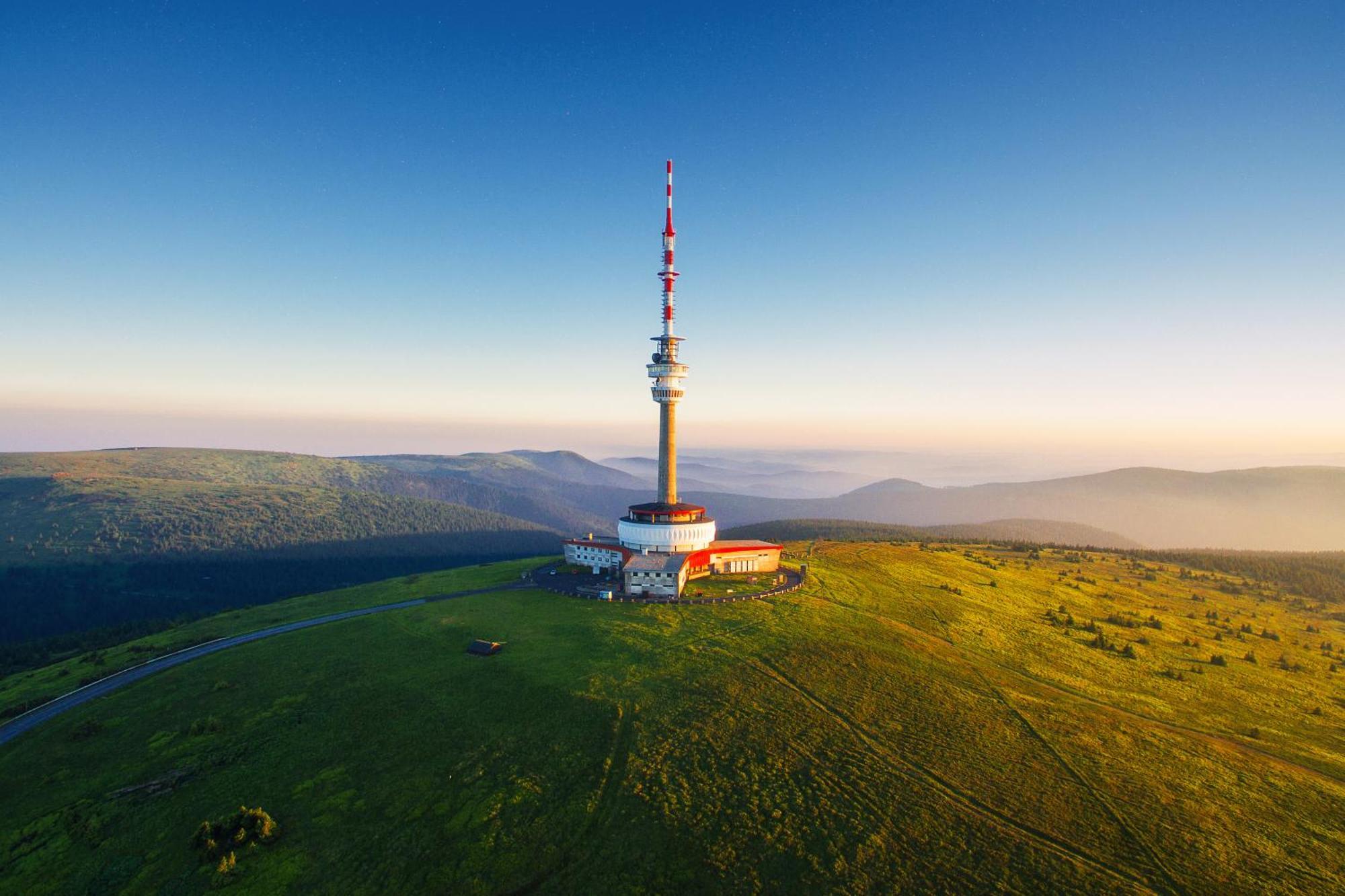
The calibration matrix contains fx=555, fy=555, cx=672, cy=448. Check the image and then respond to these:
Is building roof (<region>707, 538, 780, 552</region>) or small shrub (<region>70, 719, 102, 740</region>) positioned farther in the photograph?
building roof (<region>707, 538, 780, 552</region>)

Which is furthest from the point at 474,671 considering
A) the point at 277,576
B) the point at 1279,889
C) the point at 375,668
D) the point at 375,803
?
the point at 277,576

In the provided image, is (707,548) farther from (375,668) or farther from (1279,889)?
(1279,889)

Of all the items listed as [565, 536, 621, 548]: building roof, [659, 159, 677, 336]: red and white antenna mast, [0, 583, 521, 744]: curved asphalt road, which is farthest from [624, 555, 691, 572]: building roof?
[659, 159, 677, 336]: red and white antenna mast

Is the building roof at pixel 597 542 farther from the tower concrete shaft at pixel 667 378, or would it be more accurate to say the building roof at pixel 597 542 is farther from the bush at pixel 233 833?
the bush at pixel 233 833

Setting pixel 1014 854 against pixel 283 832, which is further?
pixel 283 832

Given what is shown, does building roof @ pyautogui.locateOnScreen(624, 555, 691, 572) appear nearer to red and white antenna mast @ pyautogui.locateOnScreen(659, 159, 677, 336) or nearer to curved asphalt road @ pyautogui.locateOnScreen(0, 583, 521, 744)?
curved asphalt road @ pyautogui.locateOnScreen(0, 583, 521, 744)

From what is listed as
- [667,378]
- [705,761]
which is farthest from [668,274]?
[705,761]
